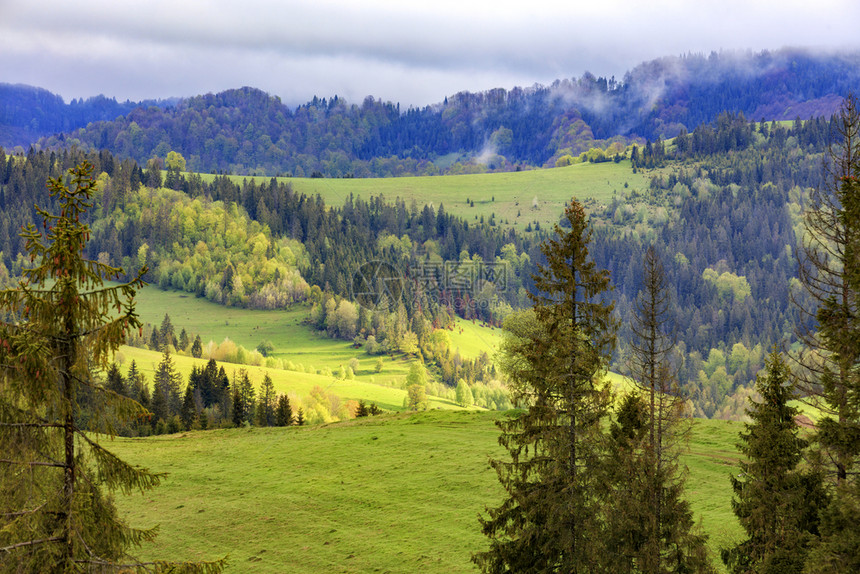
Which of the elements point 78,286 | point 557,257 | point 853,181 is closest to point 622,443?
point 557,257

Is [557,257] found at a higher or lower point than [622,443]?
higher

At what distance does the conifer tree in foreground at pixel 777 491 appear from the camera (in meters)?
24.4

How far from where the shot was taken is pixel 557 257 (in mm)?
25125

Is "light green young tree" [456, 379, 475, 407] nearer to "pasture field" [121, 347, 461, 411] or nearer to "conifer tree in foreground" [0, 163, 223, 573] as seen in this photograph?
"pasture field" [121, 347, 461, 411]

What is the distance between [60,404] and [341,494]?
39.3m

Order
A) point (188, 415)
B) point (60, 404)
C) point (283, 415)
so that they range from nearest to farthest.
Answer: point (60, 404) → point (283, 415) → point (188, 415)

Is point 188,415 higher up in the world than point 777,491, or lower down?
lower down

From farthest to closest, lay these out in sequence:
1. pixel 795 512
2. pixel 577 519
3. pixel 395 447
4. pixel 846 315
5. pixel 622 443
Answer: pixel 395 447 → pixel 622 443 → pixel 795 512 → pixel 577 519 → pixel 846 315

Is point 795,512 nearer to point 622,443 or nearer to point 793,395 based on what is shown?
point 793,395

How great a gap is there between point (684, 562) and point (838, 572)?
25.8 ft

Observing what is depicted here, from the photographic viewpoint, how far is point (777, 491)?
84.3 ft

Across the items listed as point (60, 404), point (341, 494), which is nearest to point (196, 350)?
point (341, 494)

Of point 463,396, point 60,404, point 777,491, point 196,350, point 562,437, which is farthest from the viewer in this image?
point 196,350

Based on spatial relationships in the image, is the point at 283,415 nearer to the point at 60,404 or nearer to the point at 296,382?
the point at 296,382
